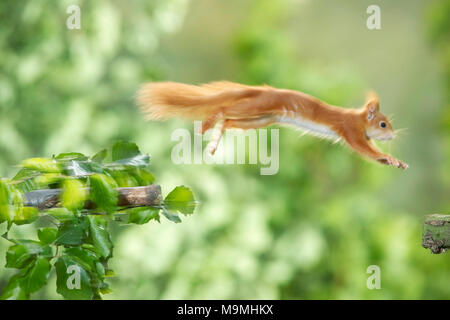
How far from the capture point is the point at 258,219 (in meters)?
1.70

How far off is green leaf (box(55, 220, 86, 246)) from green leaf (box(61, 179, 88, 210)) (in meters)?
0.03

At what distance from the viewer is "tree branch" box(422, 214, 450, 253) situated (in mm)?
524

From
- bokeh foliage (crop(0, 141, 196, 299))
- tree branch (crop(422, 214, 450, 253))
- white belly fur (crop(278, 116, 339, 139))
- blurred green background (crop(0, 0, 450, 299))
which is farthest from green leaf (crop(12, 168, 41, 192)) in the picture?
blurred green background (crop(0, 0, 450, 299))

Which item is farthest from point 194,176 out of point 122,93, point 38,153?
point 38,153

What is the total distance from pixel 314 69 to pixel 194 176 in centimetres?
63

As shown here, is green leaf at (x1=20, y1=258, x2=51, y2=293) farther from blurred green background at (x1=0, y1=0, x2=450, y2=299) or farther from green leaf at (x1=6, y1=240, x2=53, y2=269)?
blurred green background at (x1=0, y1=0, x2=450, y2=299)

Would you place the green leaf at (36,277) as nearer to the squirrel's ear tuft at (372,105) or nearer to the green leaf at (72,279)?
the green leaf at (72,279)

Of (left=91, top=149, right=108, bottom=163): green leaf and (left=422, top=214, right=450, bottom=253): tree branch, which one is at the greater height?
(left=91, top=149, right=108, bottom=163): green leaf

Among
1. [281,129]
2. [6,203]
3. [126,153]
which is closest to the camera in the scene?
[6,203]

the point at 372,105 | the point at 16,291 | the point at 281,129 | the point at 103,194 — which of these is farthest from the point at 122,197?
the point at 281,129

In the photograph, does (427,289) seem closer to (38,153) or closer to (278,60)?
(278,60)

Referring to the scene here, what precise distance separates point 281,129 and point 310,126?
4.40 feet

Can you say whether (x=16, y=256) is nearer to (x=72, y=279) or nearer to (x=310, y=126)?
(x=72, y=279)

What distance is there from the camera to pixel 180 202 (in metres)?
0.54
